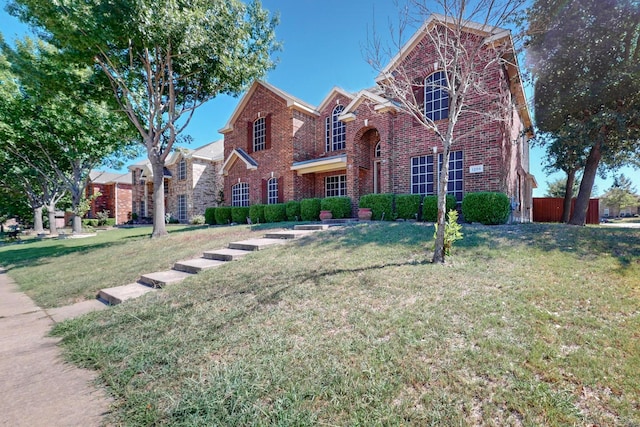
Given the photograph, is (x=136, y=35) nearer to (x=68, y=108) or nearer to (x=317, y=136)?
(x=68, y=108)

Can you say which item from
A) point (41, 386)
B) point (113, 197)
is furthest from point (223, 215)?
point (113, 197)

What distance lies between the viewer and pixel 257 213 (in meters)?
15.6

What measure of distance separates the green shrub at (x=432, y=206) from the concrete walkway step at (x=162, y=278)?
8034mm

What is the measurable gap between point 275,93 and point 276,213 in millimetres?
7114

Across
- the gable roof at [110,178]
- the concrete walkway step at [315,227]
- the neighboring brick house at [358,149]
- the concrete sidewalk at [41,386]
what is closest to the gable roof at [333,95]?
the neighboring brick house at [358,149]

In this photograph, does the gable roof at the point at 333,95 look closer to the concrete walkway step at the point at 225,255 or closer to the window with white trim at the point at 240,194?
the window with white trim at the point at 240,194

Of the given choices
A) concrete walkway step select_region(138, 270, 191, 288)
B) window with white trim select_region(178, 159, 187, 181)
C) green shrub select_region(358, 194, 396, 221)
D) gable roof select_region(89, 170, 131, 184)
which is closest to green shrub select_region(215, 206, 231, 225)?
window with white trim select_region(178, 159, 187, 181)

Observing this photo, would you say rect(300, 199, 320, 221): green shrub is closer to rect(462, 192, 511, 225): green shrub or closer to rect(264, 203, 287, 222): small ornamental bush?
rect(264, 203, 287, 222): small ornamental bush

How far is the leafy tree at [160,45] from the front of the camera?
816cm

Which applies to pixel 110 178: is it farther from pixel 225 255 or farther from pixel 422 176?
pixel 422 176

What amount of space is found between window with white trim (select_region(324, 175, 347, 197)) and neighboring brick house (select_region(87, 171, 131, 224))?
88.6 feet

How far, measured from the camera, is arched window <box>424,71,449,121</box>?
11297 mm

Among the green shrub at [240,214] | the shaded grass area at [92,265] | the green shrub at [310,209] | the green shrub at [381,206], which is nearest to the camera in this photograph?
the shaded grass area at [92,265]

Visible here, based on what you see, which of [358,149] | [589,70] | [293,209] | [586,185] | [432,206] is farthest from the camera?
[293,209]
